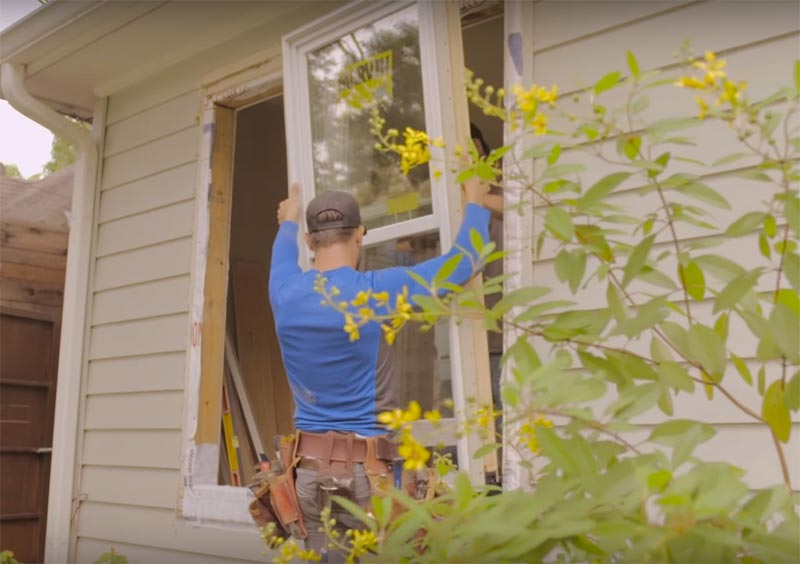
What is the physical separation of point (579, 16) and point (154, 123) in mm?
2853

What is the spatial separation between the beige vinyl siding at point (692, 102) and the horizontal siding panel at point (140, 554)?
2.26 meters

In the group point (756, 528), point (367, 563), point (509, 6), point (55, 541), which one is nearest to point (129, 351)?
point (55, 541)

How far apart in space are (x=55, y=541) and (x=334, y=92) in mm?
3231

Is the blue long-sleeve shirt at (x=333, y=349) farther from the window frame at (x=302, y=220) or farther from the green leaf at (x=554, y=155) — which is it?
the green leaf at (x=554, y=155)

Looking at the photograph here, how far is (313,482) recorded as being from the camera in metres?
2.90

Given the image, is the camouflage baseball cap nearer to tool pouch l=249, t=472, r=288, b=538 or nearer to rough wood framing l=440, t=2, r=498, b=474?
rough wood framing l=440, t=2, r=498, b=474

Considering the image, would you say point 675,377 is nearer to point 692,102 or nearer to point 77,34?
point 692,102

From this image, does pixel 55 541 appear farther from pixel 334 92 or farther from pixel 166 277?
pixel 334 92

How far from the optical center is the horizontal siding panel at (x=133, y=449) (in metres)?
4.61

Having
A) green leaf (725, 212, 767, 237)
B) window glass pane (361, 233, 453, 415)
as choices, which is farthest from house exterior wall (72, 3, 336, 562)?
green leaf (725, 212, 767, 237)

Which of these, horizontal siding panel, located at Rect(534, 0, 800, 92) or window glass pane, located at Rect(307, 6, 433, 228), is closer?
horizontal siding panel, located at Rect(534, 0, 800, 92)

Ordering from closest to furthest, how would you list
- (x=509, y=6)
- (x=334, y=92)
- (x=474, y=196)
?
(x=474, y=196) < (x=509, y=6) < (x=334, y=92)

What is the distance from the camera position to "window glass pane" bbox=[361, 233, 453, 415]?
3273 mm

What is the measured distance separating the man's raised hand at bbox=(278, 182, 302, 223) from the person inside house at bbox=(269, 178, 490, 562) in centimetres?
42
